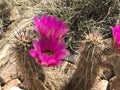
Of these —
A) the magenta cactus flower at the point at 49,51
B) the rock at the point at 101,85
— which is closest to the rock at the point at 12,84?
the rock at the point at 101,85

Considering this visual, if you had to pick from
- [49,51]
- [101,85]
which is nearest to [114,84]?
[101,85]

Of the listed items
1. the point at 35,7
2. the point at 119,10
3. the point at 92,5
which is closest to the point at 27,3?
the point at 35,7

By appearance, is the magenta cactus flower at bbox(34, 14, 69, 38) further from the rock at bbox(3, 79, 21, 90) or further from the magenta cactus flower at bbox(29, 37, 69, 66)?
the rock at bbox(3, 79, 21, 90)

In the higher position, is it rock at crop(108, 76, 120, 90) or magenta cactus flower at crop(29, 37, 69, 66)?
magenta cactus flower at crop(29, 37, 69, 66)

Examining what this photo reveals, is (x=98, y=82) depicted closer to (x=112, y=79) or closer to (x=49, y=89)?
(x=112, y=79)

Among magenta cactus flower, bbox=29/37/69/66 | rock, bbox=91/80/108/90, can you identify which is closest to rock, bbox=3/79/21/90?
rock, bbox=91/80/108/90

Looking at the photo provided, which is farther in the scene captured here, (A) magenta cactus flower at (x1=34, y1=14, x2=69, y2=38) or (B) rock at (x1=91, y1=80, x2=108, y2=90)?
(B) rock at (x1=91, y1=80, x2=108, y2=90)

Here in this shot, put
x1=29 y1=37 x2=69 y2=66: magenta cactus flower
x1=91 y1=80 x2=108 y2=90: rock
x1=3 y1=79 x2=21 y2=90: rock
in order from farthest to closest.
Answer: x1=3 y1=79 x2=21 y2=90: rock < x1=91 y1=80 x2=108 y2=90: rock < x1=29 y1=37 x2=69 y2=66: magenta cactus flower
